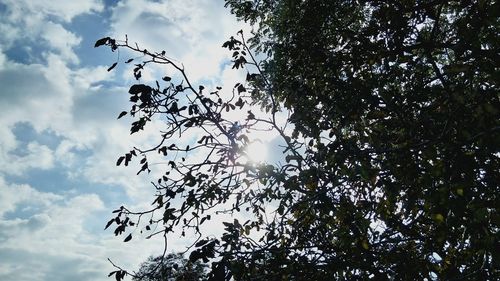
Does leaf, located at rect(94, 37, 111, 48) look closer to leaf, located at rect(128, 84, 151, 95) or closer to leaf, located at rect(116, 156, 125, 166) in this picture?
leaf, located at rect(128, 84, 151, 95)

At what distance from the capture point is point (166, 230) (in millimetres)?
4566

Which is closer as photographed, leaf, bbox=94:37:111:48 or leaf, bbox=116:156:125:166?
leaf, bbox=94:37:111:48

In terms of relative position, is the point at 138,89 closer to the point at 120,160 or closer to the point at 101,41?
the point at 101,41

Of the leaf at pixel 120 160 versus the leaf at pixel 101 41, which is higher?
the leaf at pixel 101 41

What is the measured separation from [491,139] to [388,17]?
7.87 ft

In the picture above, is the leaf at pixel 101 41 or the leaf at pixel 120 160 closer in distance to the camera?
the leaf at pixel 101 41

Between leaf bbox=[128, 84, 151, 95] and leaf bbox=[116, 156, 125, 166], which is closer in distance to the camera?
leaf bbox=[128, 84, 151, 95]

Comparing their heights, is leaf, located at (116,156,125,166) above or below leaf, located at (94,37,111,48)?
below

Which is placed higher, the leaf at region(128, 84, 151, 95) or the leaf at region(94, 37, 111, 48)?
the leaf at region(94, 37, 111, 48)

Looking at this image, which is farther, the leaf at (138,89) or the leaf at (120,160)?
the leaf at (120,160)

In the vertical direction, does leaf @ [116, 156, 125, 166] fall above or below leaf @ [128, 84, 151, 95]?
below

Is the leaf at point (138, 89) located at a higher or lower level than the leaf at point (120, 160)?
higher

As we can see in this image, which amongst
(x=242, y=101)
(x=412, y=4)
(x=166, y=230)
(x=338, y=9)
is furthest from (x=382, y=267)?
(x=338, y=9)

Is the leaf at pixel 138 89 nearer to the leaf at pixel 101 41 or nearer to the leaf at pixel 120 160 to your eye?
the leaf at pixel 101 41
